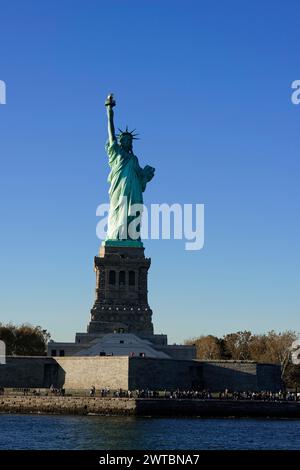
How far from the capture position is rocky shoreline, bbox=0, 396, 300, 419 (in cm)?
4669

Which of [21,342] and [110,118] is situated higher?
[110,118]

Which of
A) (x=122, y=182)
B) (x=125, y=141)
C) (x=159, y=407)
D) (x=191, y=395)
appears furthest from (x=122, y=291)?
(x=159, y=407)

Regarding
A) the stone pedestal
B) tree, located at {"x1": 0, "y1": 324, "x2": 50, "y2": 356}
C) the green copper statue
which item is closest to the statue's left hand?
the green copper statue

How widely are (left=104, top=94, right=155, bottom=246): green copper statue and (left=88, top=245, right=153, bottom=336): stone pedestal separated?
1979 mm

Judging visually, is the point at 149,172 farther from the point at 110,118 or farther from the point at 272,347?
the point at 272,347

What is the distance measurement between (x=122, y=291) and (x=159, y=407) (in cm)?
2184

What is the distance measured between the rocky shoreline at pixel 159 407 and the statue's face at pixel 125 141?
94.9 ft

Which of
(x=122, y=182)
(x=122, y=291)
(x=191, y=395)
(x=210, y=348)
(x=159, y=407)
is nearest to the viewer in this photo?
(x=159, y=407)

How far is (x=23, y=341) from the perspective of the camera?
77.6 metres

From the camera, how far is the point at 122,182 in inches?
2795

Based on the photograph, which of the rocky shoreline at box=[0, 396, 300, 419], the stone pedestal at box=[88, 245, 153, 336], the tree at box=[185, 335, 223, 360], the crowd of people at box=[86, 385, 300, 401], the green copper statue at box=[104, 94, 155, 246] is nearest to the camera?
the rocky shoreline at box=[0, 396, 300, 419]

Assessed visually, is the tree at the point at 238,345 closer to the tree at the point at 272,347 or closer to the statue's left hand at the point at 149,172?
the tree at the point at 272,347

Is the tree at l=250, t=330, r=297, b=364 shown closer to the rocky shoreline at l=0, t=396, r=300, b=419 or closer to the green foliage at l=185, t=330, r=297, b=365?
the green foliage at l=185, t=330, r=297, b=365
